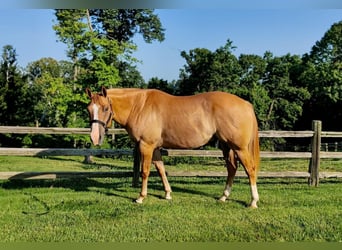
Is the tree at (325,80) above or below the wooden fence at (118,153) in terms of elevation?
above

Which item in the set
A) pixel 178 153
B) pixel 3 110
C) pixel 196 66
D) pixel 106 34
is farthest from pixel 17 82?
pixel 178 153

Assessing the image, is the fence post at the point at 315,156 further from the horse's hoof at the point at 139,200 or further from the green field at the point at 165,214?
the horse's hoof at the point at 139,200

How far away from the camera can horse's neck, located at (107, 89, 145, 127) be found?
226 inches

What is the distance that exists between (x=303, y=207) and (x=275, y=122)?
28.0 m

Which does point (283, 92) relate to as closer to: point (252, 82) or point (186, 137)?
point (252, 82)

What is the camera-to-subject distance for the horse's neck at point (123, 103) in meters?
5.73

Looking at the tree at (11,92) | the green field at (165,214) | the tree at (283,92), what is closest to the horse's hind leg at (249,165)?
the green field at (165,214)

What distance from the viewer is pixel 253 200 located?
5.30 meters

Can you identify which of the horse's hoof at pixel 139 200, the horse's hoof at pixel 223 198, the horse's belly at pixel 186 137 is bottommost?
the horse's hoof at pixel 139 200

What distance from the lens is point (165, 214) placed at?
4832 mm

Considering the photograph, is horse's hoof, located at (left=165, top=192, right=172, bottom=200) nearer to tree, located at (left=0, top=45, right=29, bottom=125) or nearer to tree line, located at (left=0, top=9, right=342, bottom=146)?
tree line, located at (left=0, top=9, right=342, bottom=146)

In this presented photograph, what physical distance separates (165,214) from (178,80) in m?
30.4

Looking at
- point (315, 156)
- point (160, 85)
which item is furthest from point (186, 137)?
point (160, 85)

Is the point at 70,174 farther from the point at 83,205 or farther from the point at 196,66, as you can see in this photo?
the point at 196,66
